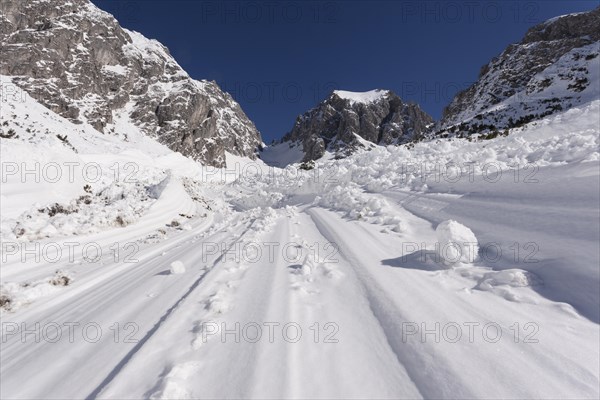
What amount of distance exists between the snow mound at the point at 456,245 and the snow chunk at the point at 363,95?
490ft

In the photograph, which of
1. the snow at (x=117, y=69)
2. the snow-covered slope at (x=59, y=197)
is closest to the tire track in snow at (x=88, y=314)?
the snow-covered slope at (x=59, y=197)

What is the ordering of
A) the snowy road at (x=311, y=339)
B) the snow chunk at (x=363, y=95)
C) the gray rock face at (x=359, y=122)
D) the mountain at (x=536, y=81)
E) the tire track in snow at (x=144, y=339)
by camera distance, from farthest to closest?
the snow chunk at (x=363, y=95) → the gray rock face at (x=359, y=122) → the mountain at (x=536, y=81) → the tire track in snow at (x=144, y=339) → the snowy road at (x=311, y=339)

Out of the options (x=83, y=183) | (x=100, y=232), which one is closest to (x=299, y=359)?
(x=100, y=232)

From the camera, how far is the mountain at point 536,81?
2175 cm

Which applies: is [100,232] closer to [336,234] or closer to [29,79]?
[336,234]

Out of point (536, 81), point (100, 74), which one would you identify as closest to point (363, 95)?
point (100, 74)

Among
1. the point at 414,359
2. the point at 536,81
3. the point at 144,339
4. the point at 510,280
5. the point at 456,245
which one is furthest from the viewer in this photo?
the point at 536,81

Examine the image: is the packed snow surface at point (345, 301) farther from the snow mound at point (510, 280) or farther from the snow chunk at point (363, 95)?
the snow chunk at point (363, 95)

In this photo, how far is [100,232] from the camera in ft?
24.1

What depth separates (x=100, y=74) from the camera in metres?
81.4

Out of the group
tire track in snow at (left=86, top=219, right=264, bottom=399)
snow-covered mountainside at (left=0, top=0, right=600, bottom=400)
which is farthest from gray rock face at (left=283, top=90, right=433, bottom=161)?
tire track in snow at (left=86, top=219, right=264, bottom=399)

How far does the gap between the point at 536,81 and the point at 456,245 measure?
35.6 meters

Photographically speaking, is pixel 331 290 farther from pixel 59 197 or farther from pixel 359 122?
pixel 359 122

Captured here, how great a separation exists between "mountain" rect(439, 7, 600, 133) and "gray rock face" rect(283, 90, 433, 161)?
78.6 metres
